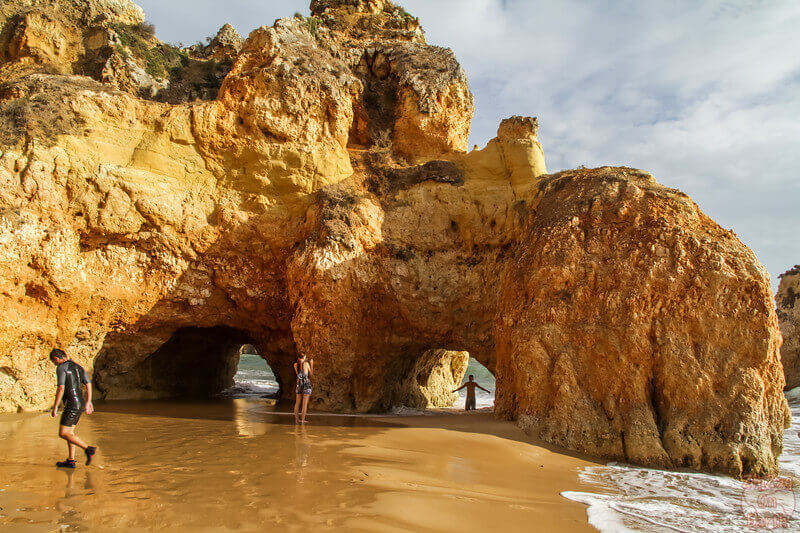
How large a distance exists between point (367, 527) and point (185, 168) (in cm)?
931

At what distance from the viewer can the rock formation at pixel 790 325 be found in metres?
18.8

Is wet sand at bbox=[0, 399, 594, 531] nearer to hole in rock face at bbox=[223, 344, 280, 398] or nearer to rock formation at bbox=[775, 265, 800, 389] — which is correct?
rock formation at bbox=[775, 265, 800, 389]

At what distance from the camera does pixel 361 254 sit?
34.0ft

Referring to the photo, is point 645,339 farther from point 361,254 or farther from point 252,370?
point 252,370

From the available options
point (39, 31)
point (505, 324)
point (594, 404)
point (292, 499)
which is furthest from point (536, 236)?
point (39, 31)

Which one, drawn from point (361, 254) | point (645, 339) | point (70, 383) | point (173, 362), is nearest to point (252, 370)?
point (173, 362)

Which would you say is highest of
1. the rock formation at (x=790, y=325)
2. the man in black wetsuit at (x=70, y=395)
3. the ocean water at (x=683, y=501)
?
the rock formation at (x=790, y=325)

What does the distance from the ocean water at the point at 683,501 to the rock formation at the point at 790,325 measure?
50.1 feet

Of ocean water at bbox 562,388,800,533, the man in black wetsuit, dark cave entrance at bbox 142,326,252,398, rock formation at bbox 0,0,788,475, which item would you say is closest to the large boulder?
rock formation at bbox 0,0,788,475

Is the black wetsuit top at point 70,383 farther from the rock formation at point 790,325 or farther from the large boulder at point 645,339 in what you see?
the rock formation at point 790,325

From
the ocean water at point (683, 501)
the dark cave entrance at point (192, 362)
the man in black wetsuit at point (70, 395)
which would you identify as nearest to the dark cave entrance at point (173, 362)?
the dark cave entrance at point (192, 362)

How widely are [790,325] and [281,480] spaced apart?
22447 millimetres

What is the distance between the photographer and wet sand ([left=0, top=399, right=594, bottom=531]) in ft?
10.3

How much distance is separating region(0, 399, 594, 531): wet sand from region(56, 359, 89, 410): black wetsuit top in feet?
1.66
